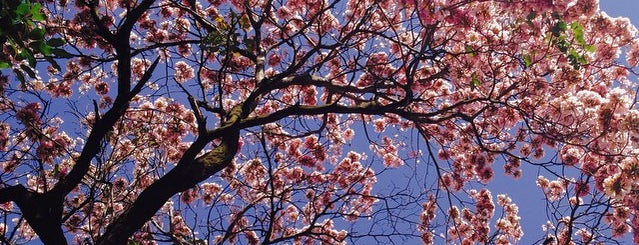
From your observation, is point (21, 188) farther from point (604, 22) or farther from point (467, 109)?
point (604, 22)

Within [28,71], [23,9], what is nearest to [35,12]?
[23,9]

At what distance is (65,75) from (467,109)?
5.41 metres

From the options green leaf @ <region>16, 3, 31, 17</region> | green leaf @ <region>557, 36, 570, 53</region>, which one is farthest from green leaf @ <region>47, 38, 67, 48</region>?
green leaf @ <region>557, 36, 570, 53</region>

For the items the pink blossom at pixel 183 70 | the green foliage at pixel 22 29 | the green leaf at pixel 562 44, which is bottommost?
the green foliage at pixel 22 29

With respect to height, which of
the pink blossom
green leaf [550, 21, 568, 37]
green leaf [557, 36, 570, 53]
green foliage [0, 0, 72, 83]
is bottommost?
green foliage [0, 0, 72, 83]

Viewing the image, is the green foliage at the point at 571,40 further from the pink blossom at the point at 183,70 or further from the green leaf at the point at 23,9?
the pink blossom at the point at 183,70

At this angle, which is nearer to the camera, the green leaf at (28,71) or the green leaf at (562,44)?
the green leaf at (28,71)

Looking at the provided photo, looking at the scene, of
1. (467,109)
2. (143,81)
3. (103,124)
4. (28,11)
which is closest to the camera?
(28,11)

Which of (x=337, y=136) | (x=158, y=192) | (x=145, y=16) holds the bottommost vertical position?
(x=158, y=192)

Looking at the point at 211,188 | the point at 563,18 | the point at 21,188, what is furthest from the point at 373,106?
the point at 211,188

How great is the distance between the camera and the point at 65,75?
23.8 feet

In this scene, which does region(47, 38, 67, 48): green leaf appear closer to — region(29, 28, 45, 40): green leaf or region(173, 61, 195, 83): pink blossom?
region(29, 28, 45, 40): green leaf

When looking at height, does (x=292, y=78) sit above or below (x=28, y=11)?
above

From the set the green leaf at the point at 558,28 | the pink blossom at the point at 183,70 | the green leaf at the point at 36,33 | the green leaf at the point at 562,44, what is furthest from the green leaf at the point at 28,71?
the pink blossom at the point at 183,70
